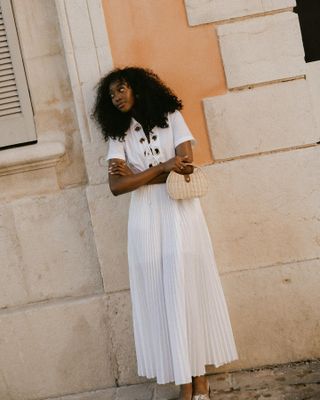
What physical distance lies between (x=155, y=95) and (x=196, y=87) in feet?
1.64

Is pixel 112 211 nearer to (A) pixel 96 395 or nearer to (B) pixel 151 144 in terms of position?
(B) pixel 151 144

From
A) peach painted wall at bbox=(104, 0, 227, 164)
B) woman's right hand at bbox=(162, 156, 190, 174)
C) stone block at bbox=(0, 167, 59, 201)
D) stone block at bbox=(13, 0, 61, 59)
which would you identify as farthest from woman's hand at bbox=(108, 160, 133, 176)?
A: stone block at bbox=(13, 0, 61, 59)

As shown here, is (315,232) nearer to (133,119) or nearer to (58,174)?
(133,119)

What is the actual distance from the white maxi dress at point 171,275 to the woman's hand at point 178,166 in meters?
0.15

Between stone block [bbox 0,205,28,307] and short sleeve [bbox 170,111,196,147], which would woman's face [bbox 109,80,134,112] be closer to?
short sleeve [bbox 170,111,196,147]

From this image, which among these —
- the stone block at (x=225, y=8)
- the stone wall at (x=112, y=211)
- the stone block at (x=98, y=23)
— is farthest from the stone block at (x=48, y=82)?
the stone block at (x=225, y=8)

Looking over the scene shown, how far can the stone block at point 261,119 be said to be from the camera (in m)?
3.76

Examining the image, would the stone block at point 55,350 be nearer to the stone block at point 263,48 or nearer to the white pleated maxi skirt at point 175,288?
the white pleated maxi skirt at point 175,288

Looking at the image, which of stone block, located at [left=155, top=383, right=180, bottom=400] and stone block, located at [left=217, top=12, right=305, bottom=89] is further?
stone block, located at [left=217, top=12, right=305, bottom=89]

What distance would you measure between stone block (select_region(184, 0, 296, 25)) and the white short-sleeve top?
778 mm

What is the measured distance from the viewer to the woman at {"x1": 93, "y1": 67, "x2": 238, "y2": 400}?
10.6 feet

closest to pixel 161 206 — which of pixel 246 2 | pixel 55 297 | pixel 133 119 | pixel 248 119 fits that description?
pixel 133 119

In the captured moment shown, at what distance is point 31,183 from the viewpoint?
3.98 meters

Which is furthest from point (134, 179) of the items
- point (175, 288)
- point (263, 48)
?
point (263, 48)
